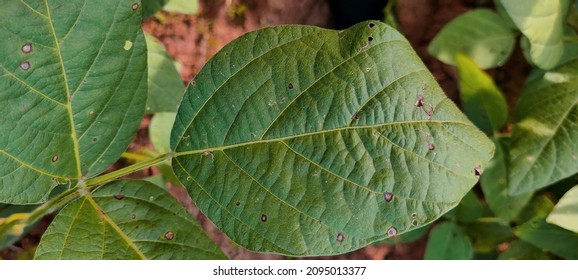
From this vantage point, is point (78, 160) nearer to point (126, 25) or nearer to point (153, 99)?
point (126, 25)

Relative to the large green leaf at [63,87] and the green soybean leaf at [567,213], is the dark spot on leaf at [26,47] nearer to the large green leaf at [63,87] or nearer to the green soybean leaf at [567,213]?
the large green leaf at [63,87]

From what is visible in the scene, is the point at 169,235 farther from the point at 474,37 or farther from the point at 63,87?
the point at 474,37

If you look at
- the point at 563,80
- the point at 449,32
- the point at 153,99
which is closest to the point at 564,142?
the point at 563,80

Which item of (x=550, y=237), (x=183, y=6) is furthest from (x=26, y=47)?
(x=550, y=237)

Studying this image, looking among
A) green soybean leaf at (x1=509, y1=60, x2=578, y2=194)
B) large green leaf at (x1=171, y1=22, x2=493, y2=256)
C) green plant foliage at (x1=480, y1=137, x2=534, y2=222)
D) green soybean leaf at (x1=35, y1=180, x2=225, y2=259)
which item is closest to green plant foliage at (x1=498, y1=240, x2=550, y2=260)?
green plant foliage at (x1=480, y1=137, x2=534, y2=222)

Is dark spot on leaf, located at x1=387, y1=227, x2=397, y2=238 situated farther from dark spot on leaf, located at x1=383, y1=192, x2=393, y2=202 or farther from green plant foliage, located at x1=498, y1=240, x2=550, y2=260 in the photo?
green plant foliage, located at x1=498, y1=240, x2=550, y2=260
